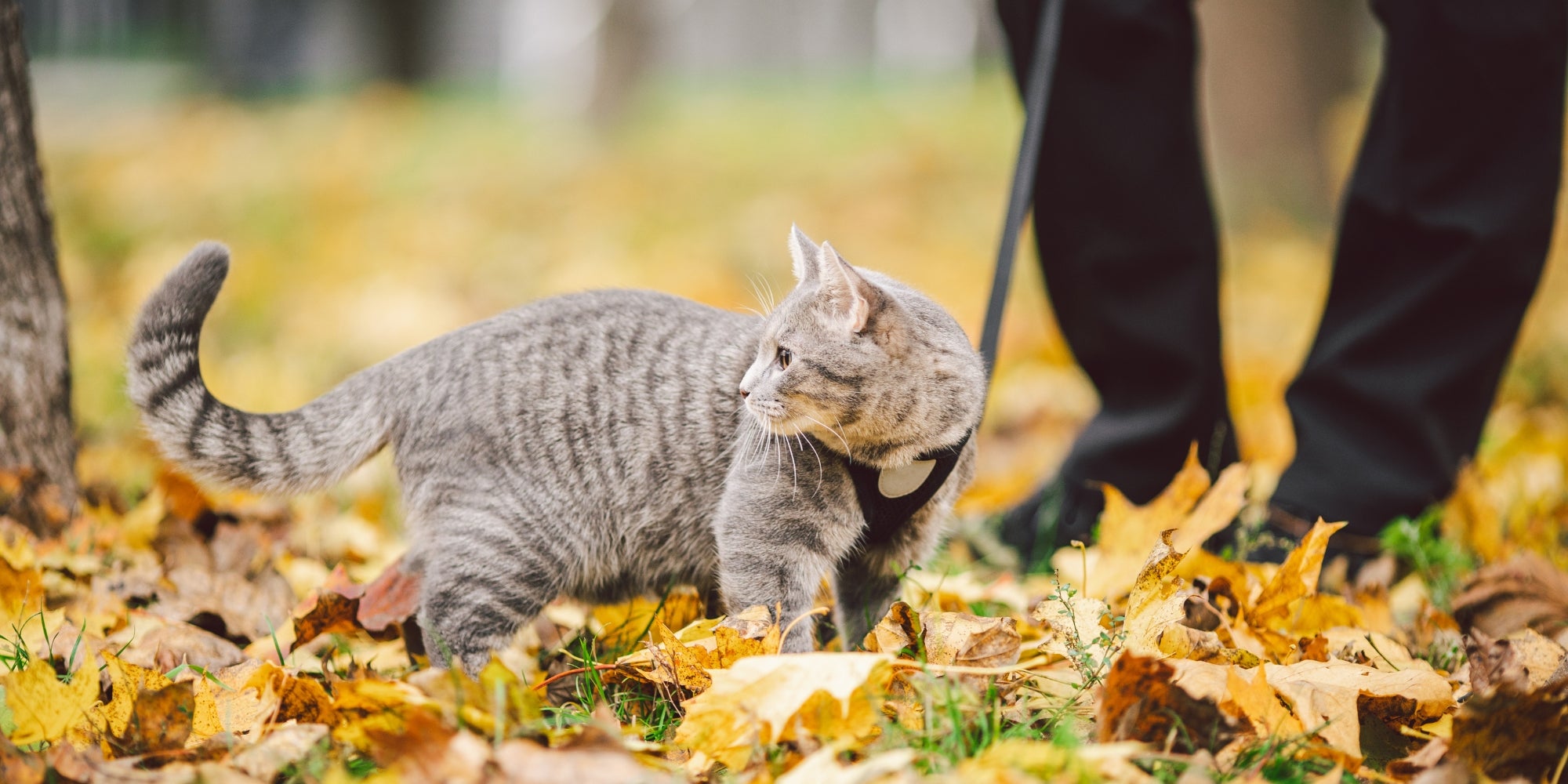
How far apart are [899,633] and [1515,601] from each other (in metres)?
1.27

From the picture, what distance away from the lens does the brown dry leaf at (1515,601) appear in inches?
79.4

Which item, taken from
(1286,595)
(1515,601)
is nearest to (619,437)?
(1286,595)

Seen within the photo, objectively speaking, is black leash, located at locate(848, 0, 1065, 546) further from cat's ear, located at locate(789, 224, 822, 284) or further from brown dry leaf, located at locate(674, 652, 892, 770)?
brown dry leaf, located at locate(674, 652, 892, 770)

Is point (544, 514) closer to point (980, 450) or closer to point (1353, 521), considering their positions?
point (1353, 521)

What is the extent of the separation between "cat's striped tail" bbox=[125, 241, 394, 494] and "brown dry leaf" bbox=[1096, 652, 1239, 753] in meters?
1.35

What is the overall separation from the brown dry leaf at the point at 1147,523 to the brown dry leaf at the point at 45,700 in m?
1.61

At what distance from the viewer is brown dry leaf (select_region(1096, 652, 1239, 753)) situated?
1362mm

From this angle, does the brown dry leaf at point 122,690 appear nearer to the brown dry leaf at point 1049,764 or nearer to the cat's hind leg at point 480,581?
the cat's hind leg at point 480,581

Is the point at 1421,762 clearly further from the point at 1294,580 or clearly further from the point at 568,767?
the point at 568,767

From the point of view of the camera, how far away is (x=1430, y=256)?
Answer: 7.68 feet

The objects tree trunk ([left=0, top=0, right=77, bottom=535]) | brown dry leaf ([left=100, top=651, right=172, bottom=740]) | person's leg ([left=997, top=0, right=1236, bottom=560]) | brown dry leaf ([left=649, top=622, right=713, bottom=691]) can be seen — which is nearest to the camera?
brown dry leaf ([left=100, top=651, right=172, bottom=740])

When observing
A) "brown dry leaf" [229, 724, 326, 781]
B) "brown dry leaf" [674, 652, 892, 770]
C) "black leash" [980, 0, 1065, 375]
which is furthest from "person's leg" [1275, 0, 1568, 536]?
"brown dry leaf" [229, 724, 326, 781]

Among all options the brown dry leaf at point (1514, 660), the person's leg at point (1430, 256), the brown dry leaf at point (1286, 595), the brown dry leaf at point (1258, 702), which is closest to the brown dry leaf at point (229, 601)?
the brown dry leaf at point (1258, 702)

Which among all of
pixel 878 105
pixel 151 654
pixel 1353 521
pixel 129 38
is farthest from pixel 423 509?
pixel 129 38
